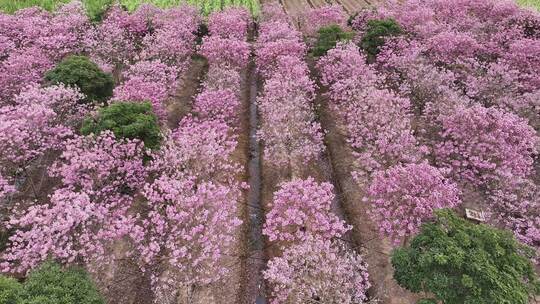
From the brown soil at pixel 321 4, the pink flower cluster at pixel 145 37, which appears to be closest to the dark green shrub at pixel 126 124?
the pink flower cluster at pixel 145 37

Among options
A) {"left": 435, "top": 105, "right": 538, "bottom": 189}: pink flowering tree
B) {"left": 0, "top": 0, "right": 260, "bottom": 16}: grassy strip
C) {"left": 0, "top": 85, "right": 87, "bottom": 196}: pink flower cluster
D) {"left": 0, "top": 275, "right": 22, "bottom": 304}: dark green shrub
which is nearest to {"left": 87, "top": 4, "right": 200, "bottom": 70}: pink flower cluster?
{"left": 0, "top": 0, "right": 260, "bottom": 16}: grassy strip

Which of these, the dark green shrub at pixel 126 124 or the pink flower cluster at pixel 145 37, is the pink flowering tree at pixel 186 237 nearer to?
the dark green shrub at pixel 126 124

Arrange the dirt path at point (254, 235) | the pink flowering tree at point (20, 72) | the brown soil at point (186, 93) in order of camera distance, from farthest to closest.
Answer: the brown soil at point (186, 93)
the pink flowering tree at point (20, 72)
the dirt path at point (254, 235)

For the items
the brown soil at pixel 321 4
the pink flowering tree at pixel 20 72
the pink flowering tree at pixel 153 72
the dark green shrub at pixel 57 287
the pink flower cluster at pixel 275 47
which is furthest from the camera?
the brown soil at pixel 321 4

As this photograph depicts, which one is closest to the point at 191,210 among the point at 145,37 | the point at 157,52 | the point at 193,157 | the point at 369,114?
the point at 193,157

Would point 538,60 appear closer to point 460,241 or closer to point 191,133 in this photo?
point 460,241

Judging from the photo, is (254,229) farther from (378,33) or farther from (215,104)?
(378,33)

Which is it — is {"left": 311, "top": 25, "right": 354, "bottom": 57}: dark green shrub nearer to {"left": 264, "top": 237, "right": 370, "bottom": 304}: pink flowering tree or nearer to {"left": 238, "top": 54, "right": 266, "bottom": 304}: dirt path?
{"left": 238, "top": 54, "right": 266, "bottom": 304}: dirt path
